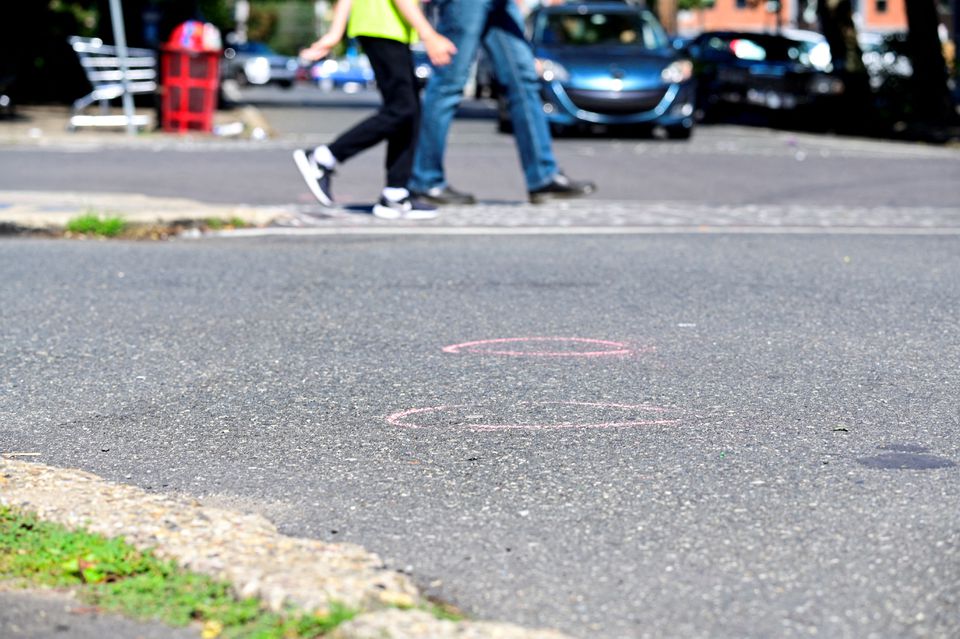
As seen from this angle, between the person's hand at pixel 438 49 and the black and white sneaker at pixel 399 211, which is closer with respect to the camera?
the person's hand at pixel 438 49

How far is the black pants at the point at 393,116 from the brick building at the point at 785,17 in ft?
273

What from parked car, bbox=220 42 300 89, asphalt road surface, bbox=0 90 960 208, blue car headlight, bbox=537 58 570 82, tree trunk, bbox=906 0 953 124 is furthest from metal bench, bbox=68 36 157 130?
parked car, bbox=220 42 300 89

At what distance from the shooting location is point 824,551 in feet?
11.3

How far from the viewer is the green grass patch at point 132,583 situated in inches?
117

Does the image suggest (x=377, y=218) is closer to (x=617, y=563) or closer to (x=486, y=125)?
(x=617, y=563)

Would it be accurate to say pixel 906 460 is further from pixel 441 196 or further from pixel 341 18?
pixel 441 196

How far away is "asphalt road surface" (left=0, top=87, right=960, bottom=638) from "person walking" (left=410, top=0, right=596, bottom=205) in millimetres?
1438

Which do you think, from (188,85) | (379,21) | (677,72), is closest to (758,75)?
(677,72)

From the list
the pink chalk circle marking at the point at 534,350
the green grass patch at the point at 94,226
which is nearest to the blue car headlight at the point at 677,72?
the green grass patch at the point at 94,226

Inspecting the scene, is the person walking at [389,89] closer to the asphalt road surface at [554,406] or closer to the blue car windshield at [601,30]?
the asphalt road surface at [554,406]

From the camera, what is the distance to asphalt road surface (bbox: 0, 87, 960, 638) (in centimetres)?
335

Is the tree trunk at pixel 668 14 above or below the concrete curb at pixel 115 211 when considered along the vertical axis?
below

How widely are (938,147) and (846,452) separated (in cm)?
1528

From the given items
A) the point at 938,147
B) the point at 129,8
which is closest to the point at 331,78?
the point at 129,8
